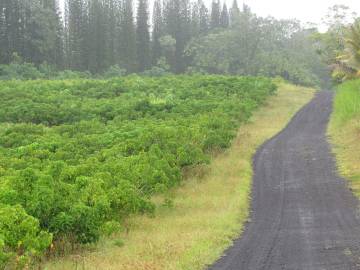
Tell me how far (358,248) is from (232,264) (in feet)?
10.3

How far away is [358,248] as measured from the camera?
12.7 m

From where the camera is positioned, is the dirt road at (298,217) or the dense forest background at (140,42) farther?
the dense forest background at (140,42)

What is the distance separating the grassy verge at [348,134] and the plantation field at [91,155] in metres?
5.76

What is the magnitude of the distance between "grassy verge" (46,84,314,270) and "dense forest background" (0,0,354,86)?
58.8 m

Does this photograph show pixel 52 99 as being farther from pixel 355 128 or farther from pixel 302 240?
pixel 302 240

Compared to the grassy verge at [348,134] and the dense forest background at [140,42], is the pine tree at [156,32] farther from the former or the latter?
the grassy verge at [348,134]

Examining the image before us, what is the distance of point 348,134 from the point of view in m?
31.0

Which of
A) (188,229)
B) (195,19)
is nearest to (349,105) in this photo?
(188,229)

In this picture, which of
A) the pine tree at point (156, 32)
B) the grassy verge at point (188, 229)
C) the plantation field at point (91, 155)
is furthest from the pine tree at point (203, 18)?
the grassy verge at point (188, 229)

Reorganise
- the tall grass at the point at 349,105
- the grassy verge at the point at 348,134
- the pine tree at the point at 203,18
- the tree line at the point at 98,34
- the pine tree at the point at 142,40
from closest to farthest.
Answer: the grassy verge at the point at 348,134
the tall grass at the point at 349,105
the tree line at the point at 98,34
the pine tree at the point at 142,40
the pine tree at the point at 203,18

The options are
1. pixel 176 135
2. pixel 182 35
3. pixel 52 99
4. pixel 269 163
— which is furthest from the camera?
pixel 182 35

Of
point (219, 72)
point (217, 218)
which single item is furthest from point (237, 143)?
point (219, 72)

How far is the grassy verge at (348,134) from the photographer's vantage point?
22641 mm

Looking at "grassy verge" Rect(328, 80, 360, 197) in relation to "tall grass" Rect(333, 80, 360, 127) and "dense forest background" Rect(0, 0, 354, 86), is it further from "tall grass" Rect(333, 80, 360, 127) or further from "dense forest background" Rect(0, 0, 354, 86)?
"dense forest background" Rect(0, 0, 354, 86)
